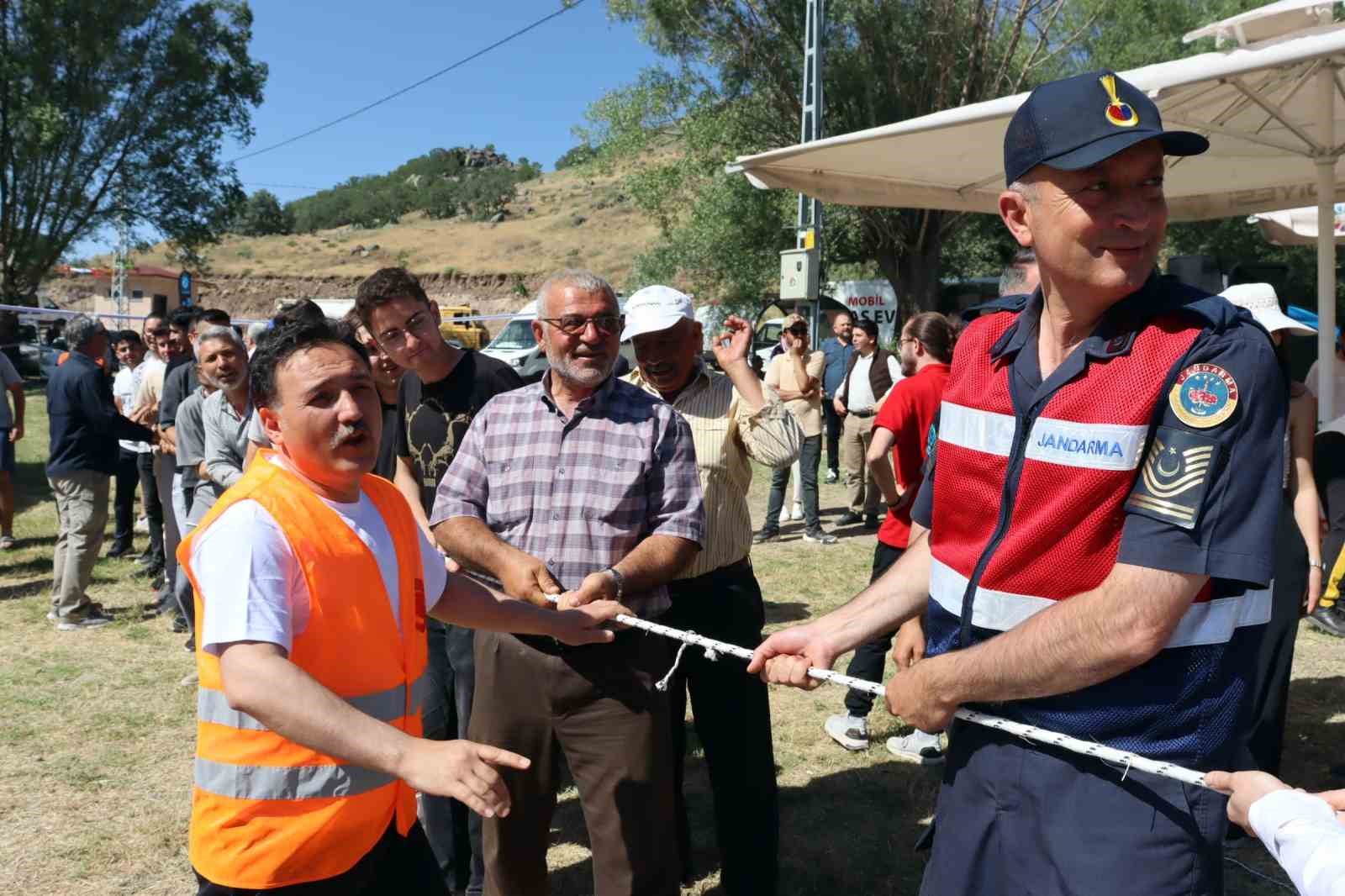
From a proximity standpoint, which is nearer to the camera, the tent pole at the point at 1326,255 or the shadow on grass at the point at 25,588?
the tent pole at the point at 1326,255

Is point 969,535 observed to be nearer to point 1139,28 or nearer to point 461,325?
point 1139,28

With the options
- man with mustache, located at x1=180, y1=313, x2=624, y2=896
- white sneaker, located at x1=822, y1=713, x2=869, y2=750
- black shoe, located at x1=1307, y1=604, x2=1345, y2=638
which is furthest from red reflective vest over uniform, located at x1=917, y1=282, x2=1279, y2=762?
black shoe, located at x1=1307, y1=604, x2=1345, y2=638

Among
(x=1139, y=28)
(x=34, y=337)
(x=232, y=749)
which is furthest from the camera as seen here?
(x=34, y=337)

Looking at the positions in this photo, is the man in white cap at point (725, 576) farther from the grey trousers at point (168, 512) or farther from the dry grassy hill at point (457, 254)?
the dry grassy hill at point (457, 254)

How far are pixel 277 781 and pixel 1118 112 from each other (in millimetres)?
2038

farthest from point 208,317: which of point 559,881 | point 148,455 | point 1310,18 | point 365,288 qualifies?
point 1310,18

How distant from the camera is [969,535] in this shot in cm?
193

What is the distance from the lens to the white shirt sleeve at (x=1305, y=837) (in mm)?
1420

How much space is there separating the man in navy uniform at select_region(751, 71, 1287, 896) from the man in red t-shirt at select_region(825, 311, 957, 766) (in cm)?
314

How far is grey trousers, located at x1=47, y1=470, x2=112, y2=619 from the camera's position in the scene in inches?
295

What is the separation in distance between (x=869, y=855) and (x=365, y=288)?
3.02 m

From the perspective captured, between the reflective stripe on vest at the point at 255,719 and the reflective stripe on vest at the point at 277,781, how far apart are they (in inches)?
3.5

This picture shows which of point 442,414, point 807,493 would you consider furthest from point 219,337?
point 807,493

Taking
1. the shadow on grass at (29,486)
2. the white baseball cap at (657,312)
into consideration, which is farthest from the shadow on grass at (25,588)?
the white baseball cap at (657,312)
